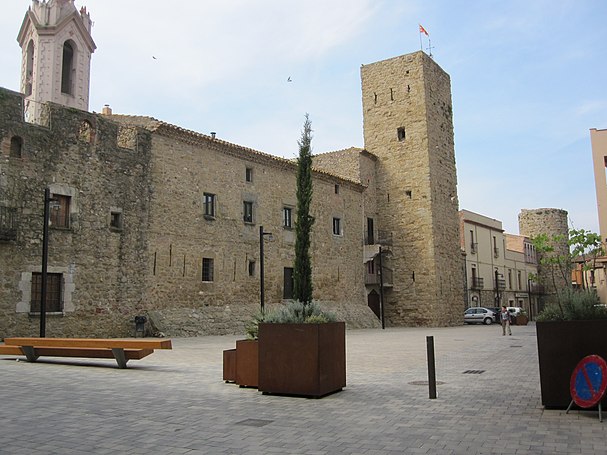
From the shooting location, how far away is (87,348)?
430 inches

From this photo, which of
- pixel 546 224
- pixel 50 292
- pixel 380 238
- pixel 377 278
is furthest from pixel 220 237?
pixel 546 224

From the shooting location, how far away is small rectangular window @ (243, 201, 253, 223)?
25406 millimetres

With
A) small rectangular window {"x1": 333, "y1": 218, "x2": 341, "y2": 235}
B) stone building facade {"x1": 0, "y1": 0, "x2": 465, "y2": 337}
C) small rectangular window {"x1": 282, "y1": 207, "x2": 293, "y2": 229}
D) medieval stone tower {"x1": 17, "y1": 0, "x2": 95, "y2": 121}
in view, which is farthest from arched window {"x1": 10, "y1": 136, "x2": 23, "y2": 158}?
small rectangular window {"x1": 333, "y1": 218, "x2": 341, "y2": 235}

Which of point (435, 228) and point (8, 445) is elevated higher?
point (435, 228)

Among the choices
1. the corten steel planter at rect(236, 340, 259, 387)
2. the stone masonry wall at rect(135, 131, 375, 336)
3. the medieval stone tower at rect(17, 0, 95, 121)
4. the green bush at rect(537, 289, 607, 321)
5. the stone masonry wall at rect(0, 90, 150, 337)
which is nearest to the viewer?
the green bush at rect(537, 289, 607, 321)

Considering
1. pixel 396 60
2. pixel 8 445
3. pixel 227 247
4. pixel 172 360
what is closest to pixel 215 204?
pixel 227 247

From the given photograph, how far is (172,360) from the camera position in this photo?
1230 centimetres

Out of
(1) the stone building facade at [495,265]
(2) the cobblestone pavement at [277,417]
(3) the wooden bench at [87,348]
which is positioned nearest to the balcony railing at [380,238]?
(1) the stone building facade at [495,265]

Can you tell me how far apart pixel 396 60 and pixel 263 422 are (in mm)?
31373

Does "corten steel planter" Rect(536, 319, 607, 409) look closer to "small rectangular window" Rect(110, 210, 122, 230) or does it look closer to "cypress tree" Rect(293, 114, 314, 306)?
"cypress tree" Rect(293, 114, 314, 306)

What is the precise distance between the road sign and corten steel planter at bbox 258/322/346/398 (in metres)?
3.07

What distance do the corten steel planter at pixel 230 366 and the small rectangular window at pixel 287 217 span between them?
18831mm

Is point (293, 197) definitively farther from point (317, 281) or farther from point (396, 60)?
point (396, 60)

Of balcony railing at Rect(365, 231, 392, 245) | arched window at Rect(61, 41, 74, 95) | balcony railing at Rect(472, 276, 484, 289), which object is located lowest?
balcony railing at Rect(472, 276, 484, 289)
